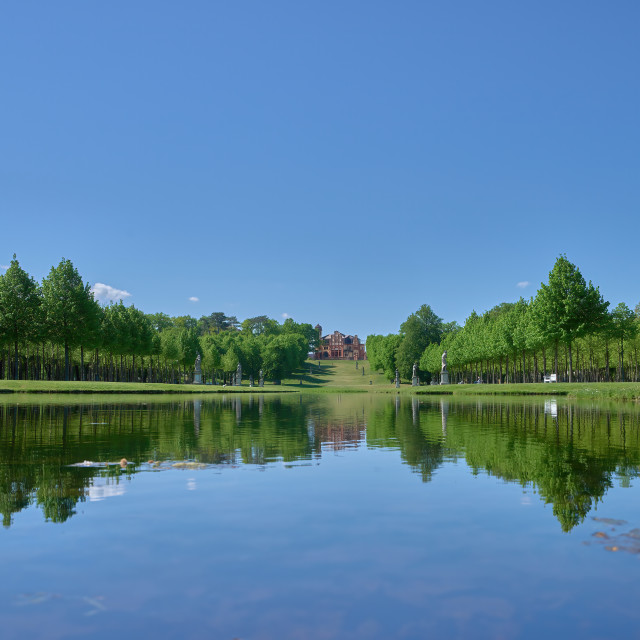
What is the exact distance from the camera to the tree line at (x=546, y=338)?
69812mm

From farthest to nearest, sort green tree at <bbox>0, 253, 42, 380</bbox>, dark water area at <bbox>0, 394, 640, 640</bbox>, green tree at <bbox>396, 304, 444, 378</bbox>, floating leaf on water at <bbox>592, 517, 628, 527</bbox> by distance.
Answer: green tree at <bbox>396, 304, 444, 378</bbox>, green tree at <bbox>0, 253, 42, 380</bbox>, floating leaf on water at <bbox>592, 517, 628, 527</bbox>, dark water area at <bbox>0, 394, 640, 640</bbox>

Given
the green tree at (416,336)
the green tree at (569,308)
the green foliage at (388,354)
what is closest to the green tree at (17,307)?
the green tree at (569,308)

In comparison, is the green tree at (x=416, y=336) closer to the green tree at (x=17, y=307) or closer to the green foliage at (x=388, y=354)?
the green foliage at (x=388, y=354)

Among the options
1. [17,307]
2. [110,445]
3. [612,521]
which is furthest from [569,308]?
[17,307]

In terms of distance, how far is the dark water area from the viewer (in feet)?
18.2

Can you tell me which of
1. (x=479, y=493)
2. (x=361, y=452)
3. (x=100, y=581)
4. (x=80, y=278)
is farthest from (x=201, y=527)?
(x=80, y=278)

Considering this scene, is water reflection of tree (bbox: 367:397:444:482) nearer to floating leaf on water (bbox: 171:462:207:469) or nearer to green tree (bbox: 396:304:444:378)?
floating leaf on water (bbox: 171:462:207:469)

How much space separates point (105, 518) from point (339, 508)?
3737mm

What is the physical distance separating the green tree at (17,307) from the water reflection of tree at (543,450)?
6108 cm

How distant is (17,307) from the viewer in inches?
2918

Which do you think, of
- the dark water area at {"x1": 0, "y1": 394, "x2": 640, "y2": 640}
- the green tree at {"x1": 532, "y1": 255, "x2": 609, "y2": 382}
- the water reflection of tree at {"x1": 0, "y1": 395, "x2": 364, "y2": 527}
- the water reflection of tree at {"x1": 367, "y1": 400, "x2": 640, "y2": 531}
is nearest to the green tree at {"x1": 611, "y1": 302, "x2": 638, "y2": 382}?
the green tree at {"x1": 532, "y1": 255, "x2": 609, "y2": 382}

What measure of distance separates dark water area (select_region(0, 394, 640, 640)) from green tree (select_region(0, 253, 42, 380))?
2572 inches

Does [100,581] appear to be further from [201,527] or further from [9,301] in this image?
[9,301]

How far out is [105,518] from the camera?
9109mm
